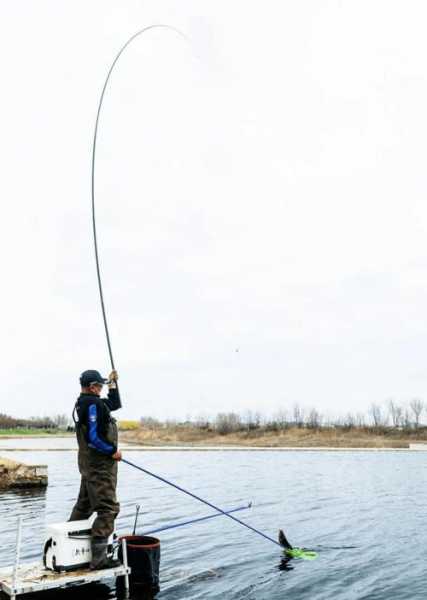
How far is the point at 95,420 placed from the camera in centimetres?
748

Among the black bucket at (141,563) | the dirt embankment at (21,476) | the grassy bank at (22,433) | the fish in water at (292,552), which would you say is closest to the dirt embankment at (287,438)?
the grassy bank at (22,433)

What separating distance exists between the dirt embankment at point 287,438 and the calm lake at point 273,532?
41773 mm

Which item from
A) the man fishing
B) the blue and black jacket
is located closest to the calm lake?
the man fishing

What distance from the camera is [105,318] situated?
8.53 m

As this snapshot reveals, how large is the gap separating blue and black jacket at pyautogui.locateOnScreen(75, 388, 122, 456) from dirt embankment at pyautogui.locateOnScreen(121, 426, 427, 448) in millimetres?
60109

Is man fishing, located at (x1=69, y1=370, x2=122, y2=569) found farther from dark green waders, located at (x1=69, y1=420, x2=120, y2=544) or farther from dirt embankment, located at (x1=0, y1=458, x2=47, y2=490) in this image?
dirt embankment, located at (x1=0, y1=458, x2=47, y2=490)

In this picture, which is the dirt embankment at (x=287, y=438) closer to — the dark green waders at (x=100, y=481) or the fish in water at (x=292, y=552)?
the fish in water at (x=292, y=552)

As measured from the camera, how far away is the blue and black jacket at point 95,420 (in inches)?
294

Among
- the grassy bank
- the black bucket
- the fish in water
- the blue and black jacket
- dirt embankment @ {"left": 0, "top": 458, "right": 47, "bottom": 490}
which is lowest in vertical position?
the fish in water

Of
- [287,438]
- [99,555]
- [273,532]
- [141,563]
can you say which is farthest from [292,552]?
[287,438]

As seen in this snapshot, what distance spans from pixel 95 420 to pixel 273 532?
7.52m

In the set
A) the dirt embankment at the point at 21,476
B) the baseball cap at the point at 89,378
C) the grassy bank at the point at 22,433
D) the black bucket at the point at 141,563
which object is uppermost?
the grassy bank at the point at 22,433

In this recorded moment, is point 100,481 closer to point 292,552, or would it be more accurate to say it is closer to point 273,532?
point 292,552

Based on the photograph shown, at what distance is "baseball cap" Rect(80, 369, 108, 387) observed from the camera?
7.71 meters
